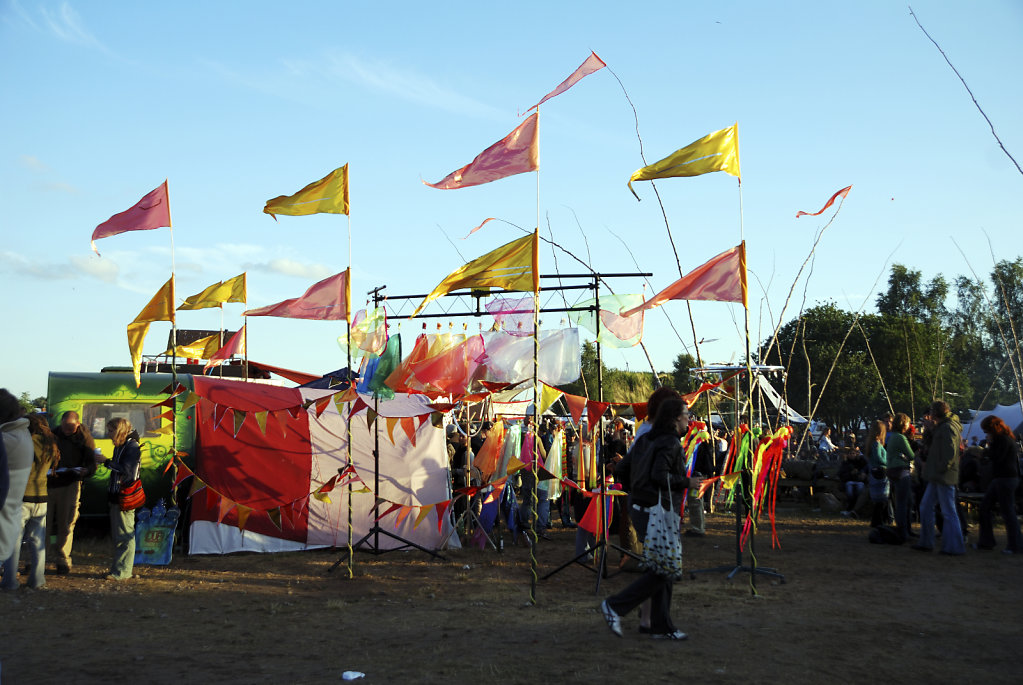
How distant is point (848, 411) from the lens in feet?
145

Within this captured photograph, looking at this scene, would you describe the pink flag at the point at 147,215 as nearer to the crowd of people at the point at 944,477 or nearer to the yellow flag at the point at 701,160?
the yellow flag at the point at 701,160

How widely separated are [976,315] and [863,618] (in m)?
50.2

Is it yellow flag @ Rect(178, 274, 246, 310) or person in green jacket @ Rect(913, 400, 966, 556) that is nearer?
person in green jacket @ Rect(913, 400, 966, 556)

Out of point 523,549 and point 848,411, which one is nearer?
point 523,549

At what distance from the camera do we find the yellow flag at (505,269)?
7801 mm

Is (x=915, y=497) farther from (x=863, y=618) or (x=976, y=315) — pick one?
(x=976, y=315)

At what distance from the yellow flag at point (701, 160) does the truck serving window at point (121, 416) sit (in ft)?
26.2

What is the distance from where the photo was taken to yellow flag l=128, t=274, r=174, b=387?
10414mm

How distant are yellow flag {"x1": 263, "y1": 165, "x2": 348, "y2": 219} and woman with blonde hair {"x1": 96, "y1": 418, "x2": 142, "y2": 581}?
9.68 feet

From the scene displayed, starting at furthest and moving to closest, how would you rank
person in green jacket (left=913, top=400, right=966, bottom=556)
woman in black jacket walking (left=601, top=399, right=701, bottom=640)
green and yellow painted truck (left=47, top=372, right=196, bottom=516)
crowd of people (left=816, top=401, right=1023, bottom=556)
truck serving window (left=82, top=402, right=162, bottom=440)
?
truck serving window (left=82, top=402, right=162, bottom=440)
green and yellow painted truck (left=47, top=372, right=196, bottom=516)
crowd of people (left=816, top=401, right=1023, bottom=556)
person in green jacket (left=913, top=400, right=966, bottom=556)
woman in black jacket walking (left=601, top=399, right=701, bottom=640)

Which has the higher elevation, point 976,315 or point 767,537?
point 976,315

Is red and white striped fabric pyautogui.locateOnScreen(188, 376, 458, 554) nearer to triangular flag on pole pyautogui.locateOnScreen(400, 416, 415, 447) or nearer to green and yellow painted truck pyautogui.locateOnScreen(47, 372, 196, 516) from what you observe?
triangular flag on pole pyautogui.locateOnScreen(400, 416, 415, 447)

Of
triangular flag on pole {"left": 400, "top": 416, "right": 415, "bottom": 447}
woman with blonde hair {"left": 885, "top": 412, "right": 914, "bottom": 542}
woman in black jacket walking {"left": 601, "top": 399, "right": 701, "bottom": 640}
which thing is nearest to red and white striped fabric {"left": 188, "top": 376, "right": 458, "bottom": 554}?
triangular flag on pole {"left": 400, "top": 416, "right": 415, "bottom": 447}

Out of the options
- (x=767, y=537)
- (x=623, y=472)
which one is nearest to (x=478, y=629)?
(x=623, y=472)
